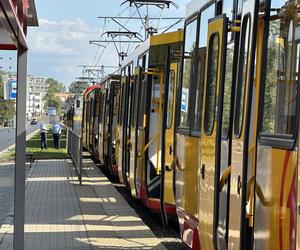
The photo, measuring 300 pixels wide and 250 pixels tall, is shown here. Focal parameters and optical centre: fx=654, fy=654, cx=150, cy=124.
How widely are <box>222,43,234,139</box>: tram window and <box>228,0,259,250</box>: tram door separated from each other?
1.09ft

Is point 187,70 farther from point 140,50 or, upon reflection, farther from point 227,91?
point 140,50

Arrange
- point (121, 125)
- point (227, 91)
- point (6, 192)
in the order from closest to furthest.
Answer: point (227, 91)
point (121, 125)
point (6, 192)

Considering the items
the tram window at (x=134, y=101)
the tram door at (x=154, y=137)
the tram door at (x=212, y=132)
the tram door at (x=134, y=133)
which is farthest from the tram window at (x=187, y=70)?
the tram window at (x=134, y=101)

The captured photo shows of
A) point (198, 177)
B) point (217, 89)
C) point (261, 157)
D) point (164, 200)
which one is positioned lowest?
point (164, 200)

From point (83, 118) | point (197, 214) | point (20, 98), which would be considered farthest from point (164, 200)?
point (83, 118)

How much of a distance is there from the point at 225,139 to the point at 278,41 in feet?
4.08

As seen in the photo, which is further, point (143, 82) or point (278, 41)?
point (143, 82)

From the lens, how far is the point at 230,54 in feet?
17.9

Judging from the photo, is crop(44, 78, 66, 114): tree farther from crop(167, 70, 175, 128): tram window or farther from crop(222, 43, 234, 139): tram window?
crop(222, 43, 234, 139): tram window

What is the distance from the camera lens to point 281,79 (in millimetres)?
4223

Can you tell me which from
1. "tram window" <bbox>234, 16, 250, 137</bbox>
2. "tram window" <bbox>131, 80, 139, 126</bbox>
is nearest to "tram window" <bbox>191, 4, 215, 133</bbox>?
"tram window" <bbox>234, 16, 250, 137</bbox>

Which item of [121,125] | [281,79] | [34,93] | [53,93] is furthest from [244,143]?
[53,93]

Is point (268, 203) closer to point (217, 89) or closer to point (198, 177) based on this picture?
point (217, 89)

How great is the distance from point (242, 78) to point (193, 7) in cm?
279
